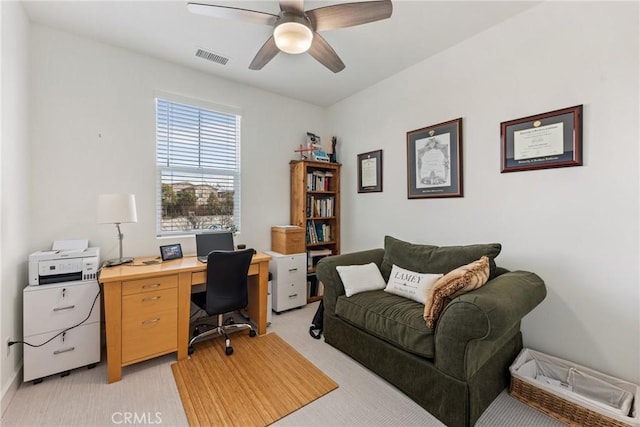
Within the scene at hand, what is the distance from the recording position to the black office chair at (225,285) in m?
2.27

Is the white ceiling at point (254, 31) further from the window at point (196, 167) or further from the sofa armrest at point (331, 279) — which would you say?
the sofa armrest at point (331, 279)

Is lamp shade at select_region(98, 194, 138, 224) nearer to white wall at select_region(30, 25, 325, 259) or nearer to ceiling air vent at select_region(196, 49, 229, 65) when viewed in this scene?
white wall at select_region(30, 25, 325, 259)

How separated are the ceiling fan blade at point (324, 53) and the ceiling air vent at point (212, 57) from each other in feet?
3.90

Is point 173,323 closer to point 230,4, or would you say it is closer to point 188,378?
point 188,378

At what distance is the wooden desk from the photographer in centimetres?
194

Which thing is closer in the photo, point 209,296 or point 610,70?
point 610,70

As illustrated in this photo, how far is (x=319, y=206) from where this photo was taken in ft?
12.2

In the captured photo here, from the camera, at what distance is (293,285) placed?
3.24m

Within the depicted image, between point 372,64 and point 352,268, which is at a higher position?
point 372,64

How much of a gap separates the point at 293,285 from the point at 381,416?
1.78 m

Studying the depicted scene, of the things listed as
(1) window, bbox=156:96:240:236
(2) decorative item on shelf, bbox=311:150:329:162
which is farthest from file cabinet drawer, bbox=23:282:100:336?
(2) decorative item on shelf, bbox=311:150:329:162

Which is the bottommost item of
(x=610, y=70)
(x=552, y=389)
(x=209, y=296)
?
(x=552, y=389)

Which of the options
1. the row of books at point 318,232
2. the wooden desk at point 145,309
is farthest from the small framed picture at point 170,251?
the row of books at point 318,232

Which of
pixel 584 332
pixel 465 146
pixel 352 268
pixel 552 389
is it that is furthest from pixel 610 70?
pixel 352 268
